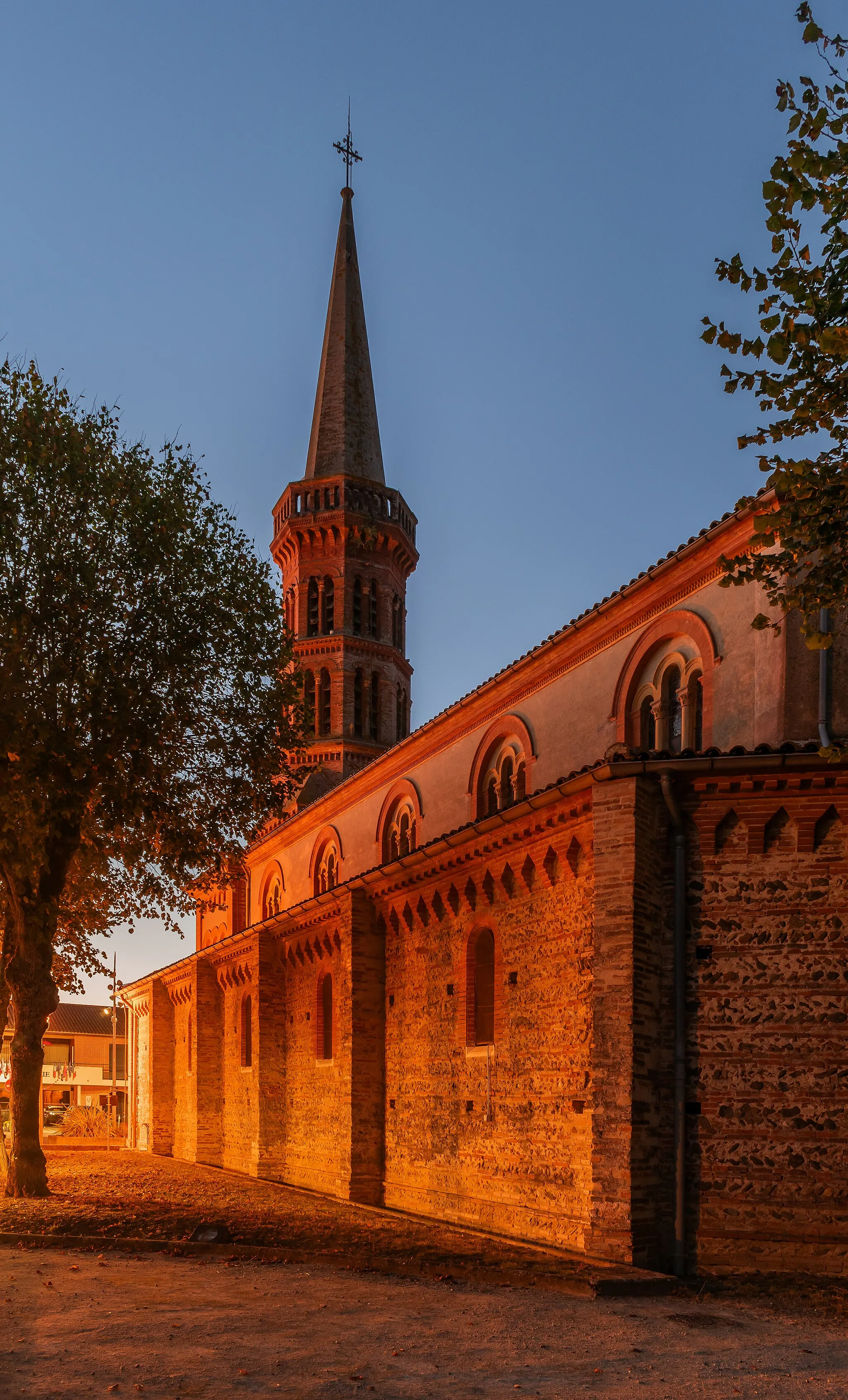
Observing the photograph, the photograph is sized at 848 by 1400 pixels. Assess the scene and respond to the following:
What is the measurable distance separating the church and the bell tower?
12.4 meters

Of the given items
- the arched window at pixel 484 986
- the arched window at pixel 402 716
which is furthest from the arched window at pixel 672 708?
the arched window at pixel 402 716

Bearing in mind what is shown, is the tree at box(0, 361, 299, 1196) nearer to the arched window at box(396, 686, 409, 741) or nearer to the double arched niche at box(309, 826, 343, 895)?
the double arched niche at box(309, 826, 343, 895)

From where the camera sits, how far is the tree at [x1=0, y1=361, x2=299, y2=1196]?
1830cm

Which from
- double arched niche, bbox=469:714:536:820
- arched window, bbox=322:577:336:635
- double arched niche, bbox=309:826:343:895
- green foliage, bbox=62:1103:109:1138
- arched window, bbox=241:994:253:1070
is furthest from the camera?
green foliage, bbox=62:1103:109:1138

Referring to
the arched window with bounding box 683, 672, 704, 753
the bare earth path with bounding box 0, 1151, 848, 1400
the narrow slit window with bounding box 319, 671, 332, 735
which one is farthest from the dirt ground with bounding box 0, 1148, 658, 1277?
the narrow slit window with bounding box 319, 671, 332, 735

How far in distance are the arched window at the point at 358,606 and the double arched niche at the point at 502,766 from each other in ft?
62.3

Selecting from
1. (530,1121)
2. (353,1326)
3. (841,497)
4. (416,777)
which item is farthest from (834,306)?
(416,777)

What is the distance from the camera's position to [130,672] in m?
19.3

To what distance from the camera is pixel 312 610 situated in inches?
1686

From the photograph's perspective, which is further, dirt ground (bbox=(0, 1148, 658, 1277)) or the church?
dirt ground (bbox=(0, 1148, 658, 1277))

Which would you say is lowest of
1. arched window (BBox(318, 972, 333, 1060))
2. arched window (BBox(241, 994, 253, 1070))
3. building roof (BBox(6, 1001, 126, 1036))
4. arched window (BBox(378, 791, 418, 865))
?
building roof (BBox(6, 1001, 126, 1036))

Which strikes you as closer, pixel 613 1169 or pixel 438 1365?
pixel 438 1365

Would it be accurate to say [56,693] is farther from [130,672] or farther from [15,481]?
[15,481]

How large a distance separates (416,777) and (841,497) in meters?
18.4
